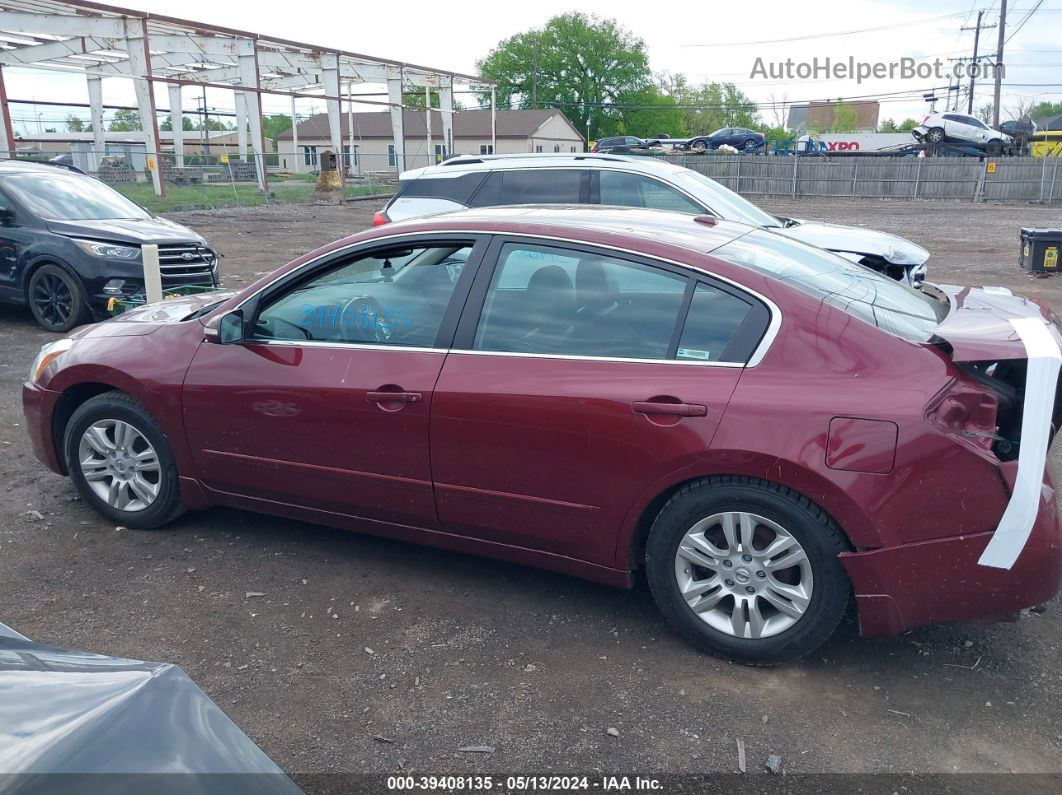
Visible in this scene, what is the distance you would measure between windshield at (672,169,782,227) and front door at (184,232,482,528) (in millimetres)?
4756

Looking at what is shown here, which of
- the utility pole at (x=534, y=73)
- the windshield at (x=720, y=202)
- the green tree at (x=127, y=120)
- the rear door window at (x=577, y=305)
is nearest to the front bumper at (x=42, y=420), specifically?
the rear door window at (x=577, y=305)

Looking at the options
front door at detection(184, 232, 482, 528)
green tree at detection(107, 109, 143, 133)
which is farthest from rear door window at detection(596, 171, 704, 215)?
green tree at detection(107, 109, 143, 133)

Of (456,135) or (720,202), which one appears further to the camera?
(456,135)

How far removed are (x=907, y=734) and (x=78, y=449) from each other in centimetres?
413

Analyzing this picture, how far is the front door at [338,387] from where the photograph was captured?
386 cm

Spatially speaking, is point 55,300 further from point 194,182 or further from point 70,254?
point 194,182

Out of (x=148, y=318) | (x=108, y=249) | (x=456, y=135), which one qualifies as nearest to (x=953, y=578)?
(x=148, y=318)

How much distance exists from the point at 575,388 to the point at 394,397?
82cm

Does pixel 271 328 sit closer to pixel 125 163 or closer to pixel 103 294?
pixel 103 294

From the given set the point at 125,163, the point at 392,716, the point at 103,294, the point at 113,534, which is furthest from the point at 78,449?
the point at 125,163

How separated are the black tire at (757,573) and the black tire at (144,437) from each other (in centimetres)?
253

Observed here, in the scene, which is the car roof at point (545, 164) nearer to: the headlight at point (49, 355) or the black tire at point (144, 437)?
the headlight at point (49, 355)

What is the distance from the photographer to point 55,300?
950cm

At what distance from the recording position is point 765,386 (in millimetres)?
3258
